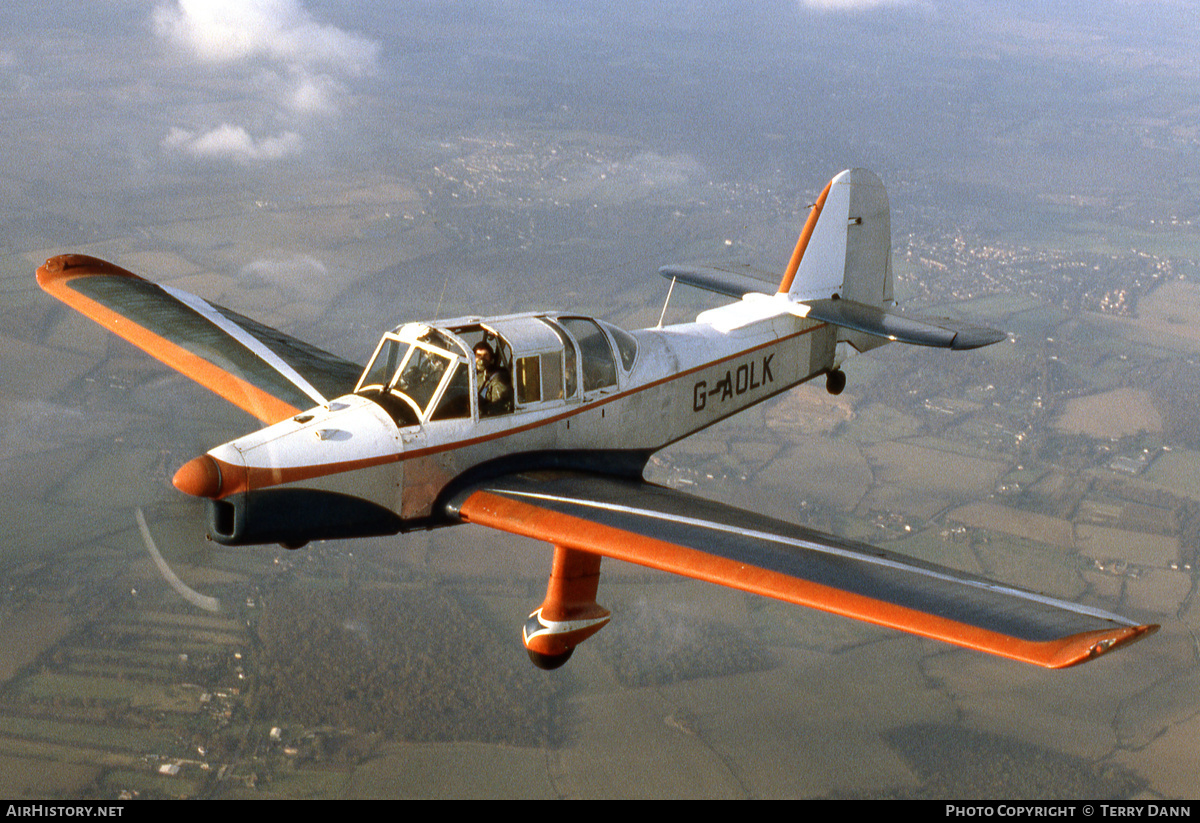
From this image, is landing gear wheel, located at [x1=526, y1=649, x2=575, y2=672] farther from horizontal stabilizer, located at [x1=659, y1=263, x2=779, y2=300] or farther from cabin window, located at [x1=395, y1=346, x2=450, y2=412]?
horizontal stabilizer, located at [x1=659, y1=263, x2=779, y2=300]

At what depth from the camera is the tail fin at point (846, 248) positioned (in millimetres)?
17906

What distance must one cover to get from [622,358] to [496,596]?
3482 inches

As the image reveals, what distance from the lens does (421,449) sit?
11523 mm

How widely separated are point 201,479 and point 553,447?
192 inches

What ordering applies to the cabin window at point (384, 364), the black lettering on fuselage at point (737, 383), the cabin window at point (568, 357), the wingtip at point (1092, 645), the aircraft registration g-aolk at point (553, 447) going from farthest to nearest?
the black lettering on fuselage at point (737, 383) → the cabin window at point (568, 357) → the cabin window at point (384, 364) → the aircraft registration g-aolk at point (553, 447) → the wingtip at point (1092, 645)

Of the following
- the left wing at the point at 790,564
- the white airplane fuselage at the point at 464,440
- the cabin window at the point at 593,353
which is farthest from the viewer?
Answer: the cabin window at the point at 593,353

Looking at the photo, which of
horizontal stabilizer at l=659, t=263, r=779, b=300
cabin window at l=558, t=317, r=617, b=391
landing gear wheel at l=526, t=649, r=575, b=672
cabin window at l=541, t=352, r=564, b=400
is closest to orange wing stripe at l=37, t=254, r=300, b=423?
cabin window at l=541, t=352, r=564, b=400

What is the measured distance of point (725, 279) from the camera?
18609 mm

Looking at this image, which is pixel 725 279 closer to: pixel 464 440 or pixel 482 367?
pixel 482 367

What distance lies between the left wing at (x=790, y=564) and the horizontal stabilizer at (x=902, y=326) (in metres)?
5.76

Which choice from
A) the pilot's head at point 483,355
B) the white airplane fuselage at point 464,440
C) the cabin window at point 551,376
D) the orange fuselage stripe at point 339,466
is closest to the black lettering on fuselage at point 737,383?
the white airplane fuselage at point 464,440

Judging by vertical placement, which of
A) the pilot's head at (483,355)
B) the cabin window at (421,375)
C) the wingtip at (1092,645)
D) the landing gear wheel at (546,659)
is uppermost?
the pilot's head at (483,355)

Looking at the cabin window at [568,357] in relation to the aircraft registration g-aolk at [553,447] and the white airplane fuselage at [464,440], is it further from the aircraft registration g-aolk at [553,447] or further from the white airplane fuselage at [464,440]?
the white airplane fuselage at [464,440]
